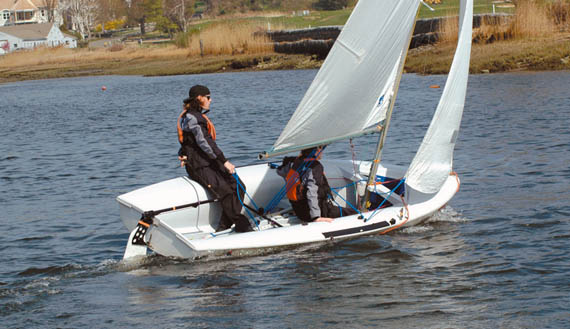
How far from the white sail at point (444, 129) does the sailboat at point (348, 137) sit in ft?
0.04

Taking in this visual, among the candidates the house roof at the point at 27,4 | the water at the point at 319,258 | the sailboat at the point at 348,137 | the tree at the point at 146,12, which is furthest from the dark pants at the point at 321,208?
the house roof at the point at 27,4

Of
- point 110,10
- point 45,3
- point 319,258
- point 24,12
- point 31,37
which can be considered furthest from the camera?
point 24,12

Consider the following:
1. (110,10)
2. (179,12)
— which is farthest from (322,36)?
(110,10)

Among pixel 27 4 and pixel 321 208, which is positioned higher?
pixel 27 4

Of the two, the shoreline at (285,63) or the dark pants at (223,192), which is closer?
the dark pants at (223,192)

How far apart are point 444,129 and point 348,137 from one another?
121cm

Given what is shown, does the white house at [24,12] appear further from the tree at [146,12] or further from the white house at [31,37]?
the tree at [146,12]

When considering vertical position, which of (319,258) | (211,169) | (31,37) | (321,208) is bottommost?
(319,258)

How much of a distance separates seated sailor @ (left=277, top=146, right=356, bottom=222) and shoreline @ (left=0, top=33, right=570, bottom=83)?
1777 cm

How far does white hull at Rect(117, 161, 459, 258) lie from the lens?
7766 mm

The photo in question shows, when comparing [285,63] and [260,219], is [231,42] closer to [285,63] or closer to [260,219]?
[285,63]

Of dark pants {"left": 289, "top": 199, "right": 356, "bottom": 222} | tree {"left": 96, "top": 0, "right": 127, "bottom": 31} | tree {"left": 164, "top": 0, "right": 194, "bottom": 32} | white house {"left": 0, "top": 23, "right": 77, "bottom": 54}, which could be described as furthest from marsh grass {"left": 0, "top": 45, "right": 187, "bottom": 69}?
tree {"left": 96, "top": 0, "right": 127, "bottom": 31}

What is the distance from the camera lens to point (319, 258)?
7.96m

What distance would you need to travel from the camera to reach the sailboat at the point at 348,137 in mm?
7871
